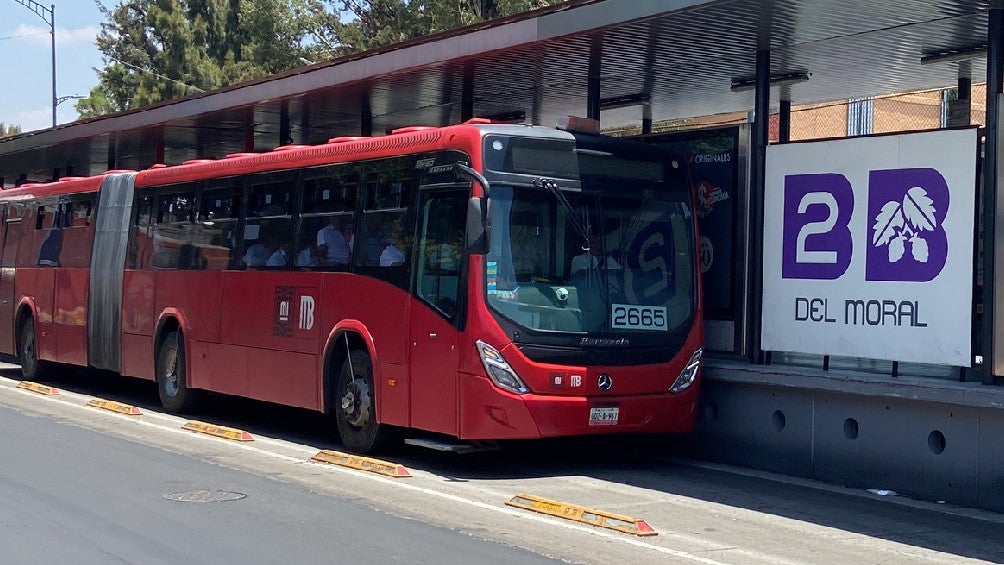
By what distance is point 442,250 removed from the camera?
41.1 feet

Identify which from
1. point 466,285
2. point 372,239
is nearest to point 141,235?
point 372,239

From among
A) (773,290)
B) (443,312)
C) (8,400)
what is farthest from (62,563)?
(8,400)

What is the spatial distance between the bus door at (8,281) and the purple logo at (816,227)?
1596 centimetres

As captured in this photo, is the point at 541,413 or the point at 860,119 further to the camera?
the point at 860,119

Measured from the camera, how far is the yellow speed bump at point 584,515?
9.59 m

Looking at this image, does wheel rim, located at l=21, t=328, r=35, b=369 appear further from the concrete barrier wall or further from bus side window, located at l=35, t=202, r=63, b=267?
the concrete barrier wall

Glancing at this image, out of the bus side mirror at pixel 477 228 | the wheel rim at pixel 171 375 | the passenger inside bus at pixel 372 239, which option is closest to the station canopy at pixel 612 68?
the passenger inside bus at pixel 372 239

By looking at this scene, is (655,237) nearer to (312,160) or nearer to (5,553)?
(312,160)

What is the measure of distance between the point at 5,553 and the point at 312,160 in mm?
7394

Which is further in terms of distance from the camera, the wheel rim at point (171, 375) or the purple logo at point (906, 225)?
the wheel rim at point (171, 375)

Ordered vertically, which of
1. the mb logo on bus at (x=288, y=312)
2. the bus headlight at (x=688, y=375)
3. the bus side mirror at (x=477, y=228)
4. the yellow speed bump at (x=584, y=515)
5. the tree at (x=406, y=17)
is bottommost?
the yellow speed bump at (x=584, y=515)

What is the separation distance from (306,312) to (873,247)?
6249mm

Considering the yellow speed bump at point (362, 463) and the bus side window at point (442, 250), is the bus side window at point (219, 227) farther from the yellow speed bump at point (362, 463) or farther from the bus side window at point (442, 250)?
the bus side window at point (442, 250)

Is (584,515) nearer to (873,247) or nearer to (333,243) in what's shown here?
(873,247)
